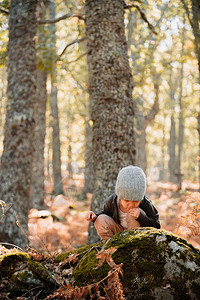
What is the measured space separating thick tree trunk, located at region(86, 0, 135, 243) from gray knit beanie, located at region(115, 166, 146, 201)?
1544 mm

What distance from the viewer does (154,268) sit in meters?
2.09

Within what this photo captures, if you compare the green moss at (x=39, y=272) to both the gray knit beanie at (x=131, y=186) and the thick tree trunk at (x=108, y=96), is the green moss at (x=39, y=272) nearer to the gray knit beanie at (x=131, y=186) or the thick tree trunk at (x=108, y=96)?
the gray knit beanie at (x=131, y=186)

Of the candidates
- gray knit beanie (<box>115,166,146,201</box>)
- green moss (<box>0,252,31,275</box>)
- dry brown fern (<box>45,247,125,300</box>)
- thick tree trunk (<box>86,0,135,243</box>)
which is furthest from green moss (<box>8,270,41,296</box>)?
thick tree trunk (<box>86,0,135,243</box>)

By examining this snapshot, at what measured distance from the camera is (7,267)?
244cm

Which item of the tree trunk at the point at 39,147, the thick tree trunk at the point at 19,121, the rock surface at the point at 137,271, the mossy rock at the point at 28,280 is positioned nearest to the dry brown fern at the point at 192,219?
the rock surface at the point at 137,271

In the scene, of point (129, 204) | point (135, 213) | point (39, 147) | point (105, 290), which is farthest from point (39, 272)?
point (39, 147)

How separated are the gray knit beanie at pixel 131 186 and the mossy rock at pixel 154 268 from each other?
70cm

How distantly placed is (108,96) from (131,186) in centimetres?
223

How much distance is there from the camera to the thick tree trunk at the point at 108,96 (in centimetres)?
473

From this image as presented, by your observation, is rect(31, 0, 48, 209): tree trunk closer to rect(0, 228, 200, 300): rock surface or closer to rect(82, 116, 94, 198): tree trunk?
rect(82, 116, 94, 198): tree trunk

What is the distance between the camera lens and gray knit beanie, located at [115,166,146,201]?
3053 mm

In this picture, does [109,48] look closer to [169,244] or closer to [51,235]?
[169,244]

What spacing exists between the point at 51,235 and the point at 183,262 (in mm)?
5849

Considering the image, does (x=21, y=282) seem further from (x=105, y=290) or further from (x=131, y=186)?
(x=131, y=186)
